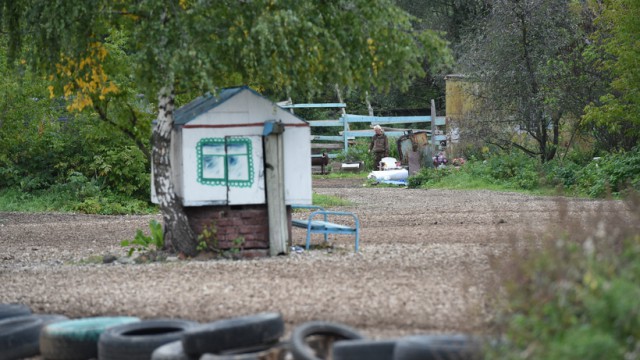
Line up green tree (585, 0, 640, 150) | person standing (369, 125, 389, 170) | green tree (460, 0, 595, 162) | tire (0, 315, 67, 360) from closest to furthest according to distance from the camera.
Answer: tire (0, 315, 67, 360)
green tree (585, 0, 640, 150)
green tree (460, 0, 595, 162)
person standing (369, 125, 389, 170)

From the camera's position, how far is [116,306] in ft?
33.3

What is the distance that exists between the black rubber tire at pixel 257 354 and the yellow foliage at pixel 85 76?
274 inches

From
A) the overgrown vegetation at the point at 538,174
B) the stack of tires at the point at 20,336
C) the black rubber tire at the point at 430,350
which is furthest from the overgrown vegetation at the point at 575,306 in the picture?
the overgrown vegetation at the point at 538,174

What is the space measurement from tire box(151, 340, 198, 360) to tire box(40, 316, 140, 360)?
41.4 inches

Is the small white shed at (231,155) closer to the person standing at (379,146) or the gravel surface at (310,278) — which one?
the gravel surface at (310,278)

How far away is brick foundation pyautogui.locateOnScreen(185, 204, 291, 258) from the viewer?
44.5 feet

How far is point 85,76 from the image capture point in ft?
45.2

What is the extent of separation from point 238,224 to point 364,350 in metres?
7.10

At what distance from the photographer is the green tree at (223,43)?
12.3 m

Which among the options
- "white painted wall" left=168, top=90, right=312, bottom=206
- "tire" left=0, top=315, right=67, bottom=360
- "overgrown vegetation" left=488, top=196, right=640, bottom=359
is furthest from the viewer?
"white painted wall" left=168, top=90, right=312, bottom=206

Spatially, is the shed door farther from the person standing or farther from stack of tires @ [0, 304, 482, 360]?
the person standing

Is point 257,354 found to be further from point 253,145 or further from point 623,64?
point 623,64

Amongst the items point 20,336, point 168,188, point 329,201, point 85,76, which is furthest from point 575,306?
point 329,201

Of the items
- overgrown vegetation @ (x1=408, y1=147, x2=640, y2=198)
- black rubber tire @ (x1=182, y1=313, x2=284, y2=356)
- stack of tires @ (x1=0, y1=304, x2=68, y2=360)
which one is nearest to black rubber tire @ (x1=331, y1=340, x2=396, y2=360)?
A: black rubber tire @ (x1=182, y1=313, x2=284, y2=356)
